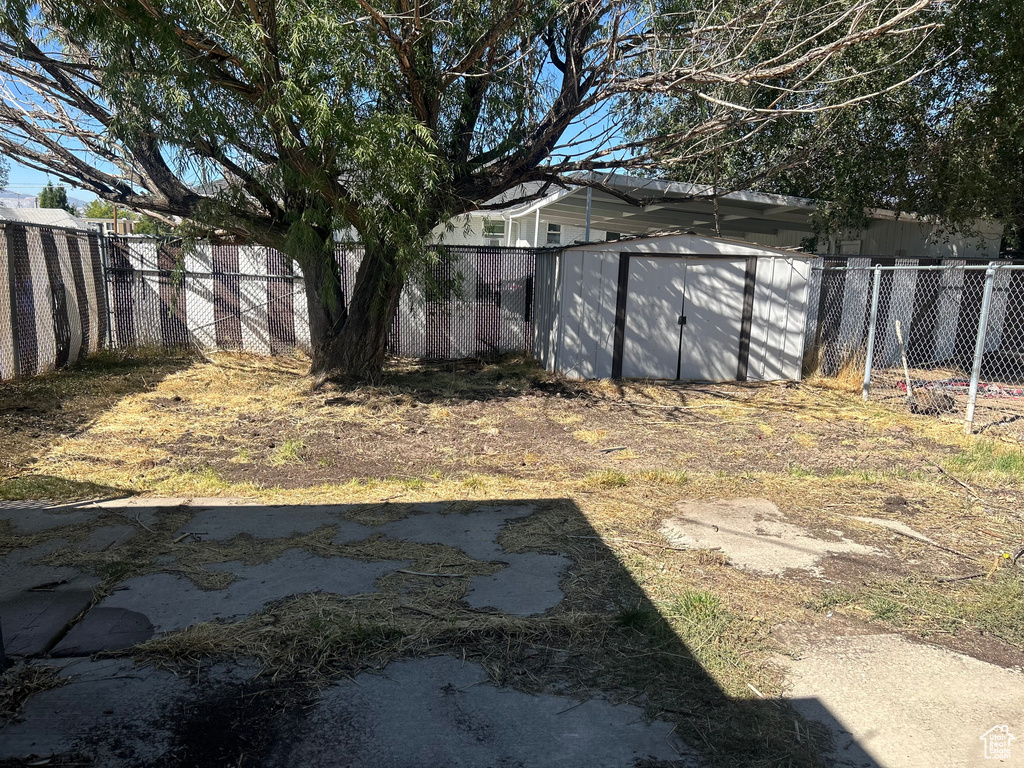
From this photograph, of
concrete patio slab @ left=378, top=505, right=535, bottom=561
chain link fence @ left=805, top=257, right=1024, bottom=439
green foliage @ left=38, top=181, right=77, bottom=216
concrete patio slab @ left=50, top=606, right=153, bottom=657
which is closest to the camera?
concrete patio slab @ left=50, top=606, right=153, bottom=657

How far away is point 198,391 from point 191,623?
712 cm

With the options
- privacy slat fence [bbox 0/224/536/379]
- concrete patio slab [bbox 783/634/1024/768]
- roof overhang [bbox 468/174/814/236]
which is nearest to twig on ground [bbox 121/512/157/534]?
concrete patio slab [bbox 783/634/1024/768]

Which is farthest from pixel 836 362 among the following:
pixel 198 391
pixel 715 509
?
pixel 198 391

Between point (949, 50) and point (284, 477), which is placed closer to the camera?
point (284, 477)

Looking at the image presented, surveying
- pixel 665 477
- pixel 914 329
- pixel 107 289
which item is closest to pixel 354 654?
pixel 665 477

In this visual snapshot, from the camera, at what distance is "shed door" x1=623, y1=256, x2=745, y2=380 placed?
11.3m

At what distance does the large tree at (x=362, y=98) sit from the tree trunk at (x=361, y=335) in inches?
1.2

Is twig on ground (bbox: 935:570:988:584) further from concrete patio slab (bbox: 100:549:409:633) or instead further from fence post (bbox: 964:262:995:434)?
fence post (bbox: 964:262:995:434)

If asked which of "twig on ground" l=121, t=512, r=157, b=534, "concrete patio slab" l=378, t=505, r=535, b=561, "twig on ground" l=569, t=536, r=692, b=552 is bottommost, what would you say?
"twig on ground" l=121, t=512, r=157, b=534

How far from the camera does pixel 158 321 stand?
13156mm

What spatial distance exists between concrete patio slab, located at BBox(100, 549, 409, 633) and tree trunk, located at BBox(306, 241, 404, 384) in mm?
6005

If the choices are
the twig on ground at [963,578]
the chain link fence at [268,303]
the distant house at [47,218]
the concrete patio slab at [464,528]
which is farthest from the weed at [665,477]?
the distant house at [47,218]

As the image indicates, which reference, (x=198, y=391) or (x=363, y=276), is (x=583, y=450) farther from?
(x=198, y=391)

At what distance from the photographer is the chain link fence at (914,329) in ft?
36.5
